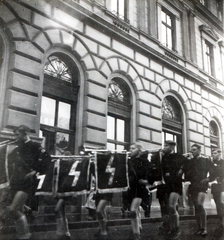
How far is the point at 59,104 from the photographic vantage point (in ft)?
31.4

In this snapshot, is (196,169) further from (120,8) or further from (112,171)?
(120,8)

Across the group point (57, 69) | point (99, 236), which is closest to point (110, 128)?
point (57, 69)

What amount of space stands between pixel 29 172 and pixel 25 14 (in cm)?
539

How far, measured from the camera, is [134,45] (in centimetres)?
1214

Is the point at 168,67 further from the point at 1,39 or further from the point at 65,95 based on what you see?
the point at 1,39

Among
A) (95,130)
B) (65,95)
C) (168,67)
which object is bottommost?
(95,130)

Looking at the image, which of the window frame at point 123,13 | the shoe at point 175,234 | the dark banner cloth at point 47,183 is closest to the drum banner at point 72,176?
the dark banner cloth at point 47,183

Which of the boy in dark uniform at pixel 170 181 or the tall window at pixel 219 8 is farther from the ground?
the tall window at pixel 219 8

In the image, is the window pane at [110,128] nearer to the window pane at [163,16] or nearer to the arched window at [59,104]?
the arched window at [59,104]

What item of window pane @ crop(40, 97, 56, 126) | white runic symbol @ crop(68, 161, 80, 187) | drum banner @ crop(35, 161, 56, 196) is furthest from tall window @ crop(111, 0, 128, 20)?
drum banner @ crop(35, 161, 56, 196)

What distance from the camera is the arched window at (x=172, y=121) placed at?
13.5m

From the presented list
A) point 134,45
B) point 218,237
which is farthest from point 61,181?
point 134,45

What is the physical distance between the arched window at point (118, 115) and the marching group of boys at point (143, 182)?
3.70 m

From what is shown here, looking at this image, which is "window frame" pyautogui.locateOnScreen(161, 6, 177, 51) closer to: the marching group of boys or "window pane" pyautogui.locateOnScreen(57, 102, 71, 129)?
"window pane" pyautogui.locateOnScreen(57, 102, 71, 129)
